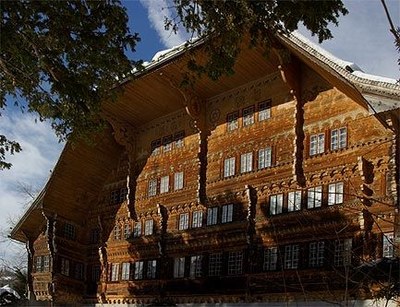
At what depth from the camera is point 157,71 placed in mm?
22625

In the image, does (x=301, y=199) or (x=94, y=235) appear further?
(x=94, y=235)

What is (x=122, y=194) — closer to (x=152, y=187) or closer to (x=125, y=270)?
(x=152, y=187)

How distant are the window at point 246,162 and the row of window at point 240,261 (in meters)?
2.88

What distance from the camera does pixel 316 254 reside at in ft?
62.0

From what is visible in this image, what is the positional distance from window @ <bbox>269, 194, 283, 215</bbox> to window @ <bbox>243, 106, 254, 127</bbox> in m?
3.03

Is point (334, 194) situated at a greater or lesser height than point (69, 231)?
greater

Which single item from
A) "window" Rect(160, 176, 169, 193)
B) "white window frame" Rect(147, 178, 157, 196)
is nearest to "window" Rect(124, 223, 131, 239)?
"white window frame" Rect(147, 178, 157, 196)

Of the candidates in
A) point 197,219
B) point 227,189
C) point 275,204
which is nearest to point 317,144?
point 275,204

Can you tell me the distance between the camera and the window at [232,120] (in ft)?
74.3

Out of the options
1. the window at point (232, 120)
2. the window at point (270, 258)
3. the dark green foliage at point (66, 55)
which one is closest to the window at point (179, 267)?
the window at point (270, 258)

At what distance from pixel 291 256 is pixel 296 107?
193 inches

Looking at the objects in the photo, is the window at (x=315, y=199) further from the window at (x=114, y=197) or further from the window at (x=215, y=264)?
the window at (x=114, y=197)

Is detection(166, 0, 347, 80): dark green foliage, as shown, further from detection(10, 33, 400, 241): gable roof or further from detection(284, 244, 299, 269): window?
detection(284, 244, 299, 269): window

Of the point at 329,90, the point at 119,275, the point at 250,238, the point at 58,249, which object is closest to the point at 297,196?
the point at 250,238
